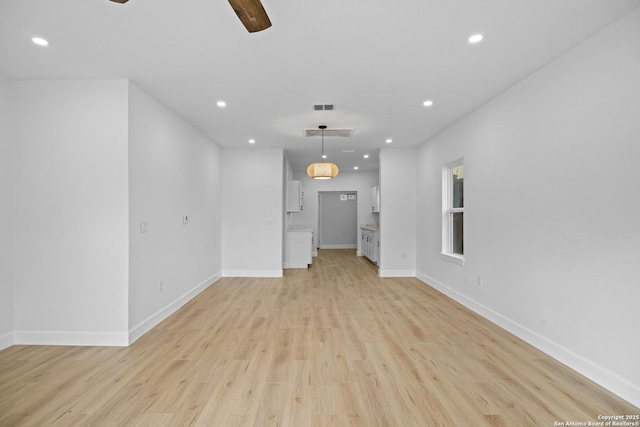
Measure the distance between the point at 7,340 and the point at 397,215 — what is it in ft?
18.9

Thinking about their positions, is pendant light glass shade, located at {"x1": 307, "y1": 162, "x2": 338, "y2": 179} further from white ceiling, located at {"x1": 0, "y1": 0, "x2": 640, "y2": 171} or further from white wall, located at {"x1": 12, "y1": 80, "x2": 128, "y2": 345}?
white wall, located at {"x1": 12, "y1": 80, "x2": 128, "y2": 345}

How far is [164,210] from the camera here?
373cm

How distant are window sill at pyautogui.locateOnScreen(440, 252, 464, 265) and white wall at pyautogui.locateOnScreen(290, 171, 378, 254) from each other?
5012 millimetres

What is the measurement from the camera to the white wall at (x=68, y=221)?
9.77ft

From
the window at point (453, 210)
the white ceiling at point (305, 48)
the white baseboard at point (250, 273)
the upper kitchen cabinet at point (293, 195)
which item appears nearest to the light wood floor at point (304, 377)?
the window at point (453, 210)

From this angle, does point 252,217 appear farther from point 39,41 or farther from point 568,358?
point 568,358

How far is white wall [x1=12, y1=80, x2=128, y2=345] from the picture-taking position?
298 cm

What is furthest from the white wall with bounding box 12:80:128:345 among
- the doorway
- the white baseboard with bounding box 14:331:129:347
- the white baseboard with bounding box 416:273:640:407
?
the doorway

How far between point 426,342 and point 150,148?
11.8 ft

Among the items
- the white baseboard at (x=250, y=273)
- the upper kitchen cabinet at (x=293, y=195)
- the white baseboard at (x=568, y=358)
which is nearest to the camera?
the white baseboard at (x=568, y=358)

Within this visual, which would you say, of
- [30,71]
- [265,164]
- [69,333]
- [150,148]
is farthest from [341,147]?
[69,333]

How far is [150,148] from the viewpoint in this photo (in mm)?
3422

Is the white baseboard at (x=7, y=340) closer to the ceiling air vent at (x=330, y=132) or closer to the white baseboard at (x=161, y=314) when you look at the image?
the white baseboard at (x=161, y=314)

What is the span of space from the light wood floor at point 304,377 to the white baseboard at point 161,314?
11 centimetres
